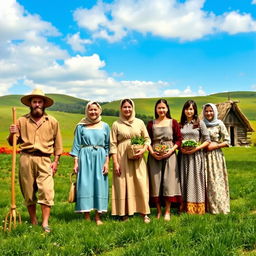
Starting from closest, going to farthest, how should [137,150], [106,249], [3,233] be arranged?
[106,249] → [3,233] → [137,150]

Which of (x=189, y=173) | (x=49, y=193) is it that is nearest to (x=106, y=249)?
(x=49, y=193)

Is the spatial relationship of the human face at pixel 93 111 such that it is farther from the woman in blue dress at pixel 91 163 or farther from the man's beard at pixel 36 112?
the man's beard at pixel 36 112

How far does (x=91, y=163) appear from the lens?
24.0 ft

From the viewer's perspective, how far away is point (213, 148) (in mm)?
7906

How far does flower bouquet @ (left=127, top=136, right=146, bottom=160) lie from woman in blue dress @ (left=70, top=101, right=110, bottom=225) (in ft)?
1.87

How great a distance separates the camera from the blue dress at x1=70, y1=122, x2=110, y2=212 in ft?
23.6

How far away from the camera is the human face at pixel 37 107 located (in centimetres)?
681

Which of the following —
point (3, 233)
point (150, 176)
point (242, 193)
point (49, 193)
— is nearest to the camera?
point (3, 233)

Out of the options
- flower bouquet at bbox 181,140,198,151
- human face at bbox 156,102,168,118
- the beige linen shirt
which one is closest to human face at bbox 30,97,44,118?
the beige linen shirt

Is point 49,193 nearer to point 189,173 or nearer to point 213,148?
point 189,173

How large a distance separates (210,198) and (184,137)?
5.00ft

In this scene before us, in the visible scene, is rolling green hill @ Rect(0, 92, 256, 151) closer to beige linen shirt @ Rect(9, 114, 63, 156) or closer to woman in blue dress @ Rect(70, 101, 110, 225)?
woman in blue dress @ Rect(70, 101, 110, 225)

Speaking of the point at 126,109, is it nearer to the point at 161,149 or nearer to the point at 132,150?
the point at 132,150

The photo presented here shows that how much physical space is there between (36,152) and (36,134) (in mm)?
361
